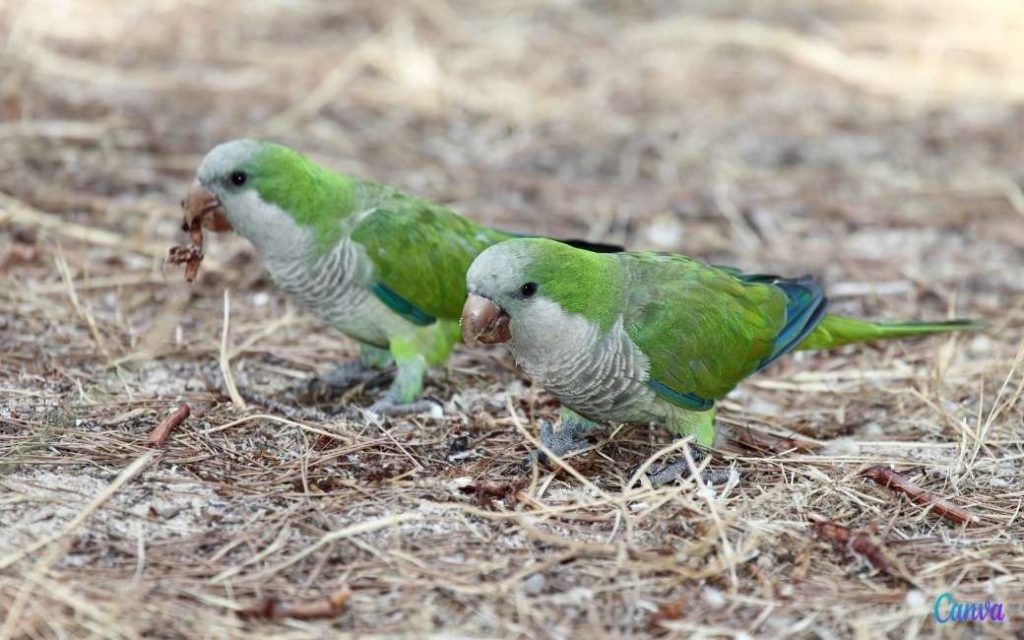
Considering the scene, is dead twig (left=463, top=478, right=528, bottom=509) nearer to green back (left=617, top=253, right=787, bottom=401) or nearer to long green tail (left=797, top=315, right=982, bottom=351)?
green back (left=617, top=253, right=787, bottom=401)

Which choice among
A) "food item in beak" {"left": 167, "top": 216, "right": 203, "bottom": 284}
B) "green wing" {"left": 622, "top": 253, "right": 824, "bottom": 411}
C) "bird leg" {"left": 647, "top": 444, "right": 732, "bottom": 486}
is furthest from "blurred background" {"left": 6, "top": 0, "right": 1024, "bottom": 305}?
"bird leg" {"left": 647, "top": 444, "right": 732, "bottom": 486}

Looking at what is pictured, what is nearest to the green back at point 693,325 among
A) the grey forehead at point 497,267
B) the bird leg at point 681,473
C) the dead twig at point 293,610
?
the bird leg at point 681,473

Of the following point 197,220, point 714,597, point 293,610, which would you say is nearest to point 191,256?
point 197,220

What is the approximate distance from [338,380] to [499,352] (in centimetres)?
88

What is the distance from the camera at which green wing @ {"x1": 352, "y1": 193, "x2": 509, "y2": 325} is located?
5105 millimetres

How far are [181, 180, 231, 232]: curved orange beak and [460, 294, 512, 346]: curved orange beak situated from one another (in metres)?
1.49

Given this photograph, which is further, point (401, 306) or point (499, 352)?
point (499, 352)

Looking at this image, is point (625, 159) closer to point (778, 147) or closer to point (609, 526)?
point (778, 147)

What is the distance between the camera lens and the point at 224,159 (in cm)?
495

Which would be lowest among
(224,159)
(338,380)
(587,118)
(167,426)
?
(338,380)

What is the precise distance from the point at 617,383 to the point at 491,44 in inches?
283

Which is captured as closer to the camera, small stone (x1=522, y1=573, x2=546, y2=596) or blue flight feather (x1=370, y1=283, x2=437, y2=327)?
small stone (x1=522, y1=573, x2=546, y2=596)

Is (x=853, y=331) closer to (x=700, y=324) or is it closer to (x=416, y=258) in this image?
(x=700, y=324)

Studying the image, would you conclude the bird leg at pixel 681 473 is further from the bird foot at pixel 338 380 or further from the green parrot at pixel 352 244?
the bird foot at pixel 338 380
